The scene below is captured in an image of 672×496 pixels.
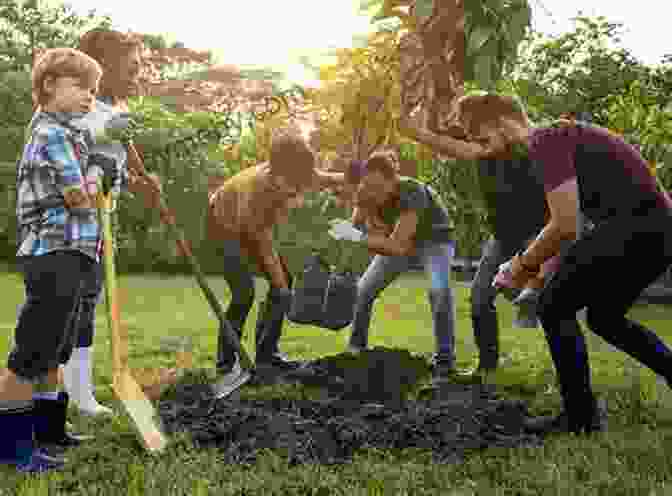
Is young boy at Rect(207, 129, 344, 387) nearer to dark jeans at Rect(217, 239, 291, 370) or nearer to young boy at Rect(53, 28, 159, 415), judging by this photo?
dark jeans at Rect(217, 239, 291, 370)

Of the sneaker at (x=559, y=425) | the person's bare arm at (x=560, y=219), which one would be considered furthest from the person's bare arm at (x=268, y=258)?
the person's bare arm at (x=560, y=219)

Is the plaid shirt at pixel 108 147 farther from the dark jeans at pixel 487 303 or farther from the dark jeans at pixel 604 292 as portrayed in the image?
the dark jeans at pixel 487 303

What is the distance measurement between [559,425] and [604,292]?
2.58 ft

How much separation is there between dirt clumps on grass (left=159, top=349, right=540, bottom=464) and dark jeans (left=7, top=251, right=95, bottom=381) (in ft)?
2.73

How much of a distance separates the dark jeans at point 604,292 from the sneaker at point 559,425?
0.12 meters

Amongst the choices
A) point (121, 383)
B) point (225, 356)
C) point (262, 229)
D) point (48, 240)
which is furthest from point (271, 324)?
point (48, 240)

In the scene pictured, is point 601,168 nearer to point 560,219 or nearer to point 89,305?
point 560,219

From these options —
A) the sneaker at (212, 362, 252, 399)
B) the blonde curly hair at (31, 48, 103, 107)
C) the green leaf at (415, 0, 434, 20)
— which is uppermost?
the green leaf at (415, 0, 434, 20)

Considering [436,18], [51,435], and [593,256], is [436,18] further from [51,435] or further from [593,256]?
[51,435]

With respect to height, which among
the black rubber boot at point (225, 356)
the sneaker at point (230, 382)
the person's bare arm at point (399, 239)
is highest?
the person's bare arm at point (399, 239)

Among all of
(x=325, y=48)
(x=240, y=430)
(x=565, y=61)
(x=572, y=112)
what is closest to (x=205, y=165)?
(x=572, y=112)

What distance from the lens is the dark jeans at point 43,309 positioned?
11.0ft

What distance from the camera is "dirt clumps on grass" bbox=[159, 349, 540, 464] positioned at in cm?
373

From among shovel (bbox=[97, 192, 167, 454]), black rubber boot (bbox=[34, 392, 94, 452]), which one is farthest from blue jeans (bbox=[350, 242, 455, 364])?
black rubber boot (bbox=[34, 392, 94, 452])
